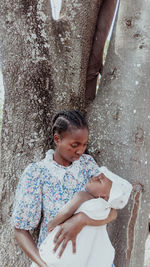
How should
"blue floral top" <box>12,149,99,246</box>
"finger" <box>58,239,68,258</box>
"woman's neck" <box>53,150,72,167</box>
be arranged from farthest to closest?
1. "woman's neck" <box>53,150,72,167</box>
2. "blue floral top" <box>12,149,99,246</box>
3. "finger" <box>58,239,68,258</box>

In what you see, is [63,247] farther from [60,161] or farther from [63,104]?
[63,104]

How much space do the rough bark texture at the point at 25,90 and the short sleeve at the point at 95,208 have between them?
0.66 m

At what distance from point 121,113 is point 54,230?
100cm

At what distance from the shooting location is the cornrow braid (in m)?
1.83

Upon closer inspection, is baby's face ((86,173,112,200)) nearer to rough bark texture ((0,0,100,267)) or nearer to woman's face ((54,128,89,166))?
woman's face ((54,128,89,166))

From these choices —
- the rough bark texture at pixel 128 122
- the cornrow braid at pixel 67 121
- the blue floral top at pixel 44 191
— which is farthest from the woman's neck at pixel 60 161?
the rough bark texture at pixel 128 122

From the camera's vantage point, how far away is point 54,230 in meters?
1.71

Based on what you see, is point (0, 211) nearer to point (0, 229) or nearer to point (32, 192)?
point (0, 229)

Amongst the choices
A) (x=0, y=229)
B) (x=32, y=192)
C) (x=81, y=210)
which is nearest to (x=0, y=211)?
(x=0, y=229)

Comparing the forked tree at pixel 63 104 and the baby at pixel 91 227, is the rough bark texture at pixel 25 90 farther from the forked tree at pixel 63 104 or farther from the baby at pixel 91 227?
the baby at pixel 91 227

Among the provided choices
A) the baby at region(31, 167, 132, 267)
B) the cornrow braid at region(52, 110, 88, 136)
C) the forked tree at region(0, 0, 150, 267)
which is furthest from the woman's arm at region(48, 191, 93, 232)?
the forked tree at region(0, 0, 150, 267)

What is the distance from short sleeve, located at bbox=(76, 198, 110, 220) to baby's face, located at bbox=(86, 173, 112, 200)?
5cm

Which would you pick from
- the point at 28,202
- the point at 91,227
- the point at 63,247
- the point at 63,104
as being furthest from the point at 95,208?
the point at 63,104

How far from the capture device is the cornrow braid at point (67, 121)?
1.83m
